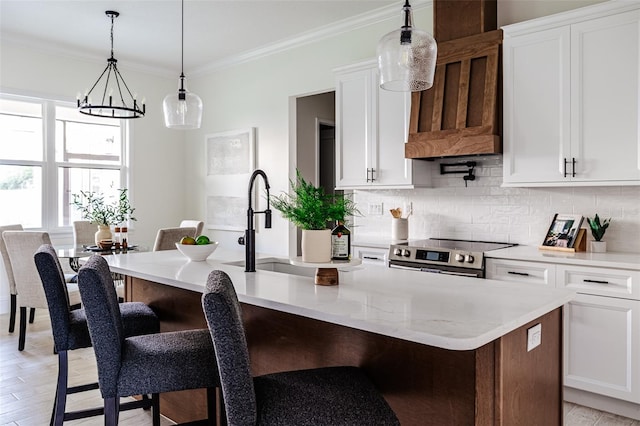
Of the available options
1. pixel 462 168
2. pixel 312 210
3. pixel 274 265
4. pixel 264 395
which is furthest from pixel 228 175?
pixel 264 395

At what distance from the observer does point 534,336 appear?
1622 mm

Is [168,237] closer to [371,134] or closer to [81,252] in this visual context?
[81,252]

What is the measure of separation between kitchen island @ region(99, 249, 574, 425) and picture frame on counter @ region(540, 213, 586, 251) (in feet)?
5.10

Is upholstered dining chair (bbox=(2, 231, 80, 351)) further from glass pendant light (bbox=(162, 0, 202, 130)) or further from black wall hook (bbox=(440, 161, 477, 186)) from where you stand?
black wall hook (bbox=(440, 161, 477, 186))

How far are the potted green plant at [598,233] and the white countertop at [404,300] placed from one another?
5.29 feet

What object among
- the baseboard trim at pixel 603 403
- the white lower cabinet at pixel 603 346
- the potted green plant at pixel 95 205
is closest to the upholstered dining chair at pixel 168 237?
the potted green plant at pixel 95 205

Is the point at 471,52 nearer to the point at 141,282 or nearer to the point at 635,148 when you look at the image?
the point at 635,148

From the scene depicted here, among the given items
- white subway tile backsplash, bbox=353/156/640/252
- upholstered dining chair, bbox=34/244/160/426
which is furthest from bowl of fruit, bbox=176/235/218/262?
white subway tile backsplash, bbox=353/156/640/252

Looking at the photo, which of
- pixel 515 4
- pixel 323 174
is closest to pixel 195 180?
pixel 323 174

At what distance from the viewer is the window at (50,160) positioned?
17.3 feet

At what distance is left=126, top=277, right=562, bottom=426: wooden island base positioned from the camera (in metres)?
1.42

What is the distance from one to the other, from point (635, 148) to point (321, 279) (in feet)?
7.21

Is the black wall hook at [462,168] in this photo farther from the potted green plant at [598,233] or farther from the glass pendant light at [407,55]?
the glass pendant light at [407,55]

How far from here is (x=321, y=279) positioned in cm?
197
